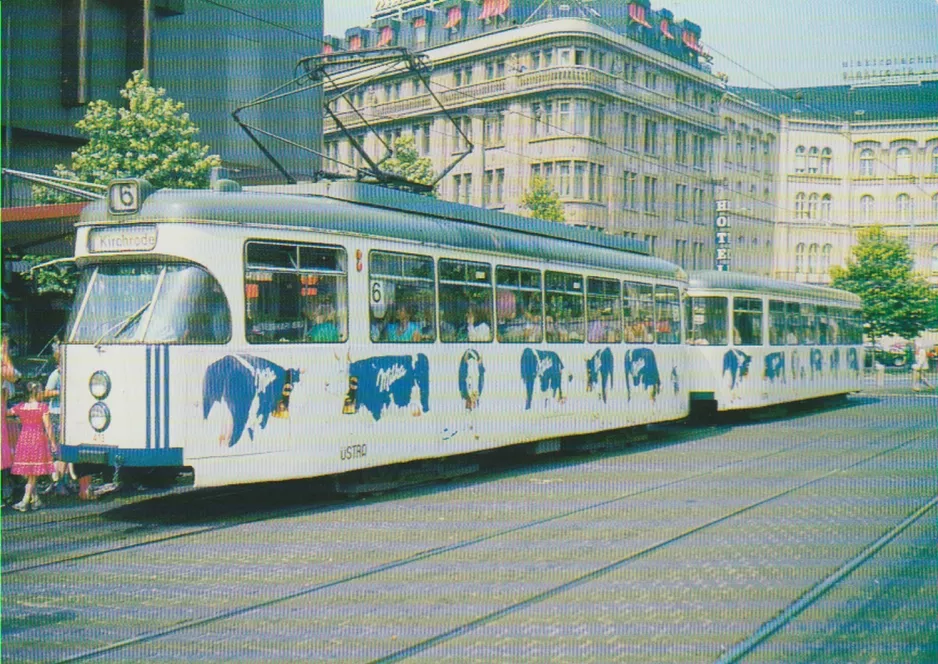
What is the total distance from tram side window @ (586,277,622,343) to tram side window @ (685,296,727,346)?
5.74 meters

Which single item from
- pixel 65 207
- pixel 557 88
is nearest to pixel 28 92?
pixel 65 207

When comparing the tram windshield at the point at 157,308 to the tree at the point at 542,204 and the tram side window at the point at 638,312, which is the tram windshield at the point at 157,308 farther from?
the tree at the point at 542,204

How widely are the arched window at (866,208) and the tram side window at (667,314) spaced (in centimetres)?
6180

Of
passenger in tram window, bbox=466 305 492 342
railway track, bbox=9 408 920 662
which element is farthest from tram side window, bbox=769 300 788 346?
passenger in tram window, bbox=466 305 492 342

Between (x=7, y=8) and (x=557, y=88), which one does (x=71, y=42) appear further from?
(x=557, y=88)

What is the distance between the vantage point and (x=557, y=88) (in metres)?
53.0

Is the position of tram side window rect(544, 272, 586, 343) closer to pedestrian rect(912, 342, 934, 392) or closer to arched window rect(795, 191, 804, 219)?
pedestrian rect(912, 342, 934, 392)

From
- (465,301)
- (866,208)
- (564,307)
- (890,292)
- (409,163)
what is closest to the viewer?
(465,301)

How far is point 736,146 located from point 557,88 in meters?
18.7

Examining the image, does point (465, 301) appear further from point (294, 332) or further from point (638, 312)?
point (638, 312)

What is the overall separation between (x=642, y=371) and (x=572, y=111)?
37430mm

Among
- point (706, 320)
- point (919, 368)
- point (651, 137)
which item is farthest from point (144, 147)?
point (651, 137)

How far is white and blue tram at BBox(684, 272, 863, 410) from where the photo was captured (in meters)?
21.9

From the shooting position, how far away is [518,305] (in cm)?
1389
